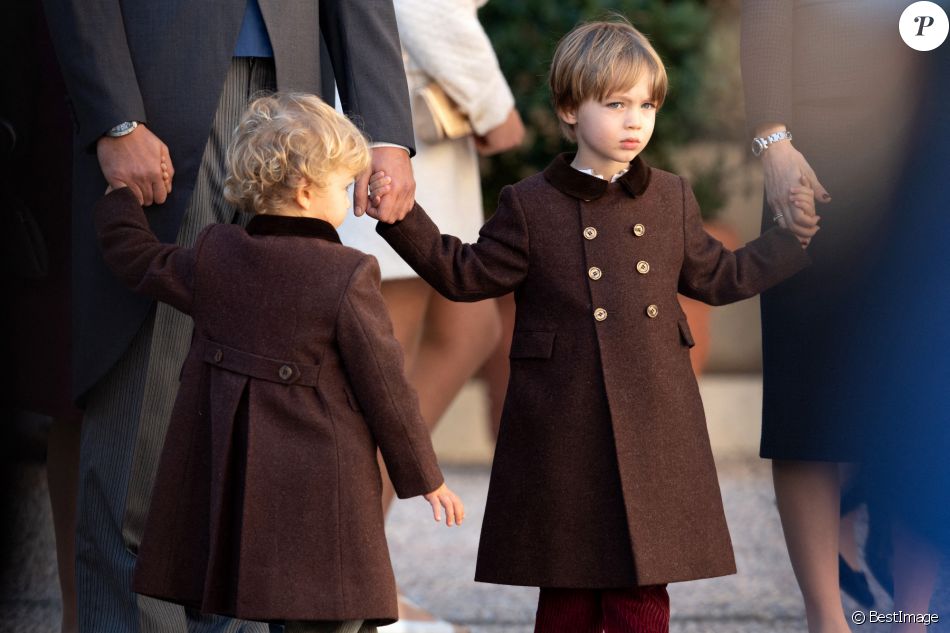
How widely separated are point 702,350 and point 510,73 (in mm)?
1254

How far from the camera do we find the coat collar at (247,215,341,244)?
98.0 inches

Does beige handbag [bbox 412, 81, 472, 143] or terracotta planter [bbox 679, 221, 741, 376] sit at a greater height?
beige handbag [bbox 412, 81, 472, 143]

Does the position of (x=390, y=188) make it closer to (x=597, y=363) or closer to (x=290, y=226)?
(x=290, y=226)

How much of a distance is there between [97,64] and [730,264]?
46.7 inches

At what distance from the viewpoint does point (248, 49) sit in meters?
2.76

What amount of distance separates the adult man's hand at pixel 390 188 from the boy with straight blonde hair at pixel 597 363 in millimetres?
22

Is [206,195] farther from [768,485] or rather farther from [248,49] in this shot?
[768,485]

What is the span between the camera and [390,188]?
2.72m

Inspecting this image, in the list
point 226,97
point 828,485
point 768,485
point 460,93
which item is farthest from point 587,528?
point 768,485

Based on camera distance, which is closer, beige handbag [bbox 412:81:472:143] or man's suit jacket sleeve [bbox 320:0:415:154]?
man's suit jacket sleeve [bbox 320:0:415:154]

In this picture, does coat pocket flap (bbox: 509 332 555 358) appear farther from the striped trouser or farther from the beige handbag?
the beige handbag

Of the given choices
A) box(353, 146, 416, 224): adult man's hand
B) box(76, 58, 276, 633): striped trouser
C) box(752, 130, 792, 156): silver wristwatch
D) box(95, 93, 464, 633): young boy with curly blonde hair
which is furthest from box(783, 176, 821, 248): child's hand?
box(76, 58, 276, 633): striped trouser

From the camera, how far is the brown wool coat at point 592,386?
2.64m

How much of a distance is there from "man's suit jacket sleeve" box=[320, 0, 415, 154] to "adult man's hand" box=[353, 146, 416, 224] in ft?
0.11
